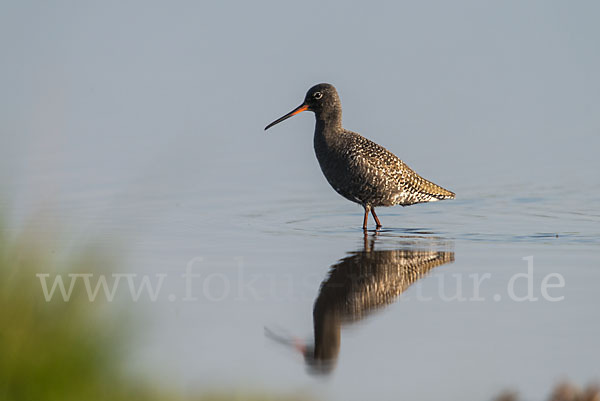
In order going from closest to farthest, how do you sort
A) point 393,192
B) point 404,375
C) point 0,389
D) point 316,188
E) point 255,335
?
point 0,389 < point 404,375 < point 255,335 < point 393,192 < point 316,188

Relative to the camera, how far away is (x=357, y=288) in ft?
28.4

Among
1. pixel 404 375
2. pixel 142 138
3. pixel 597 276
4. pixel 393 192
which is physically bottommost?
pixel 404 375

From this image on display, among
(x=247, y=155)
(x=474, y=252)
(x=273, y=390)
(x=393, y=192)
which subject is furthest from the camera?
(x=247, y=155)

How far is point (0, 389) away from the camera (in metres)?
5.05

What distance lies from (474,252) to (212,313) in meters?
3.38

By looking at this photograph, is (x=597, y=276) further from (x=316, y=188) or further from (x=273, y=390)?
(x=316, y=188)

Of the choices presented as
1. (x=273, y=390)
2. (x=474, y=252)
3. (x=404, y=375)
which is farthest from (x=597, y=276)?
(x=273, y=390)

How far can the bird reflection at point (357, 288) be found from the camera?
7062mm

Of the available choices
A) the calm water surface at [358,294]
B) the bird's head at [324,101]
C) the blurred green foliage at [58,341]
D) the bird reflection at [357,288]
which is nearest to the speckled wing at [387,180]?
the calm water surface at [358,294]

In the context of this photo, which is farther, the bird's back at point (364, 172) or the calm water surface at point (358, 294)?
the bird's back at point (364, 172)

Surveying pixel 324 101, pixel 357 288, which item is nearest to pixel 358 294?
A: pixel 357 288

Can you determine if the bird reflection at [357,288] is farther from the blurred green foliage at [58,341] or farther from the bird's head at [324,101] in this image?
the bird's head at [324,101]

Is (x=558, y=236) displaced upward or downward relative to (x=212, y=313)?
upward

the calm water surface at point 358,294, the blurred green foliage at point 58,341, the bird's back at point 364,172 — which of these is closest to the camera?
the blurred green foliage at point 58,341
